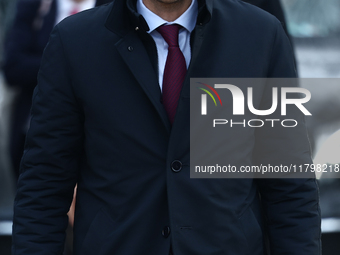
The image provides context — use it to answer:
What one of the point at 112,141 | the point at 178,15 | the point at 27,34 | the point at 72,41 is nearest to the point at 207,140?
the point at 112,141

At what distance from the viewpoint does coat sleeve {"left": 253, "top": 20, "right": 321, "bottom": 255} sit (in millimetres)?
1531

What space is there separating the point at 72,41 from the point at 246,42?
20.3 inches

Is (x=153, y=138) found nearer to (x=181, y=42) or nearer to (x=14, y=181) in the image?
(x=181, y=42)

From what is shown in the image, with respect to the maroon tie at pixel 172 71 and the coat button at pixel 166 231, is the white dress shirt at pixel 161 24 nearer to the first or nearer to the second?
the maroon tie at pixel 172 71

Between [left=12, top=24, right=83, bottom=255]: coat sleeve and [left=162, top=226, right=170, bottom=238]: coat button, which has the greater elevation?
[left=12, top=24, right=83, bottom=255]: coat sleeve

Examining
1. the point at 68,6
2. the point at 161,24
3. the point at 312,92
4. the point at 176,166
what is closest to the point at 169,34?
the point at 161,24

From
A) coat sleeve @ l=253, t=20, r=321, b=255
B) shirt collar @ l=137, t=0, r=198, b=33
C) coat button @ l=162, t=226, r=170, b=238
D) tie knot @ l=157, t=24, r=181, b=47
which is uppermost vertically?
Answer: shirt collar @ l=137, t=0, r=198, b=33

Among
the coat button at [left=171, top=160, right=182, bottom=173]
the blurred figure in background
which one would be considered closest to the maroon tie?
the coat button at [left=171, top=160, right=182, bottom=173]

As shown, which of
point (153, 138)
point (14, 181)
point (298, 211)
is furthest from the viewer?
point (14, 181)

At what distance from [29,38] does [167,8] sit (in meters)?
1.37

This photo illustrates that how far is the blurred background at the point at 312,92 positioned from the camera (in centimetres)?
282

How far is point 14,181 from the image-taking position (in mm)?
3035

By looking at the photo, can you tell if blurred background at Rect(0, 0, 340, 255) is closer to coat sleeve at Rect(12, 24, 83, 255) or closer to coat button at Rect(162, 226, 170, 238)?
coat sleeve at Rect(12, 24, 83, 255)

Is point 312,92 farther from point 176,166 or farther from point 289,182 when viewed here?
point 176,166
